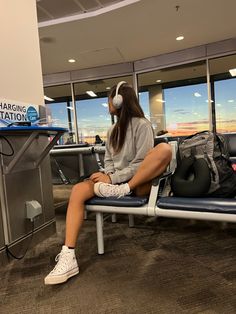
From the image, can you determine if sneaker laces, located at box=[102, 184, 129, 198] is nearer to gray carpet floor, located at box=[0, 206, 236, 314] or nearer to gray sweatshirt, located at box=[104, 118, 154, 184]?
gray sweatshirt, located at box=[104, 118, 154, 184]

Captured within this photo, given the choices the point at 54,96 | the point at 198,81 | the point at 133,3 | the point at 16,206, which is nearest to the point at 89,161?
the point at 16,206

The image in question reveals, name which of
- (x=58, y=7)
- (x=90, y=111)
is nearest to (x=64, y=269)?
Result: (x=58, y=7)

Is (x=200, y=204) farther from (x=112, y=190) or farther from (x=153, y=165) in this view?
(x=112, y=190)

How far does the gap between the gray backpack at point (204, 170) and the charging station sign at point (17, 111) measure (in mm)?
1183

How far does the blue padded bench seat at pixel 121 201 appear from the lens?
158 cm

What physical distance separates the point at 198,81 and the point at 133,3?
297 cm

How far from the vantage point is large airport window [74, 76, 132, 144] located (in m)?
6.89

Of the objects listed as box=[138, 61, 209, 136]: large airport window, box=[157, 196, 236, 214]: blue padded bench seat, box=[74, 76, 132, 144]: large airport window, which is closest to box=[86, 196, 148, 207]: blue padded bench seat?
box=[157, 196, 236, 214]: blue padded bench seat

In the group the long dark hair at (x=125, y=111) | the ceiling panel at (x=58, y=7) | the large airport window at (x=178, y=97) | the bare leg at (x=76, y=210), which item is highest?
the ceiling panel at (x=58, y=7)

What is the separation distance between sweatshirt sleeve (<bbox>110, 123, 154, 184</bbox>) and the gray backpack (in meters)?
0.24

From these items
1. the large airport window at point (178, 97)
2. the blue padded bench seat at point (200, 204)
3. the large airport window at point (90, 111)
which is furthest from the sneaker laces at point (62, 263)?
the large airport window at point (90, 111)

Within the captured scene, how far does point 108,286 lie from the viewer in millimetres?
1401

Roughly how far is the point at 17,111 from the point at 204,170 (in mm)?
1360

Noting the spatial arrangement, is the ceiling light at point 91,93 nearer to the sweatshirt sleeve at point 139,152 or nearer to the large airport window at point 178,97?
the large airport window at point 178,97
